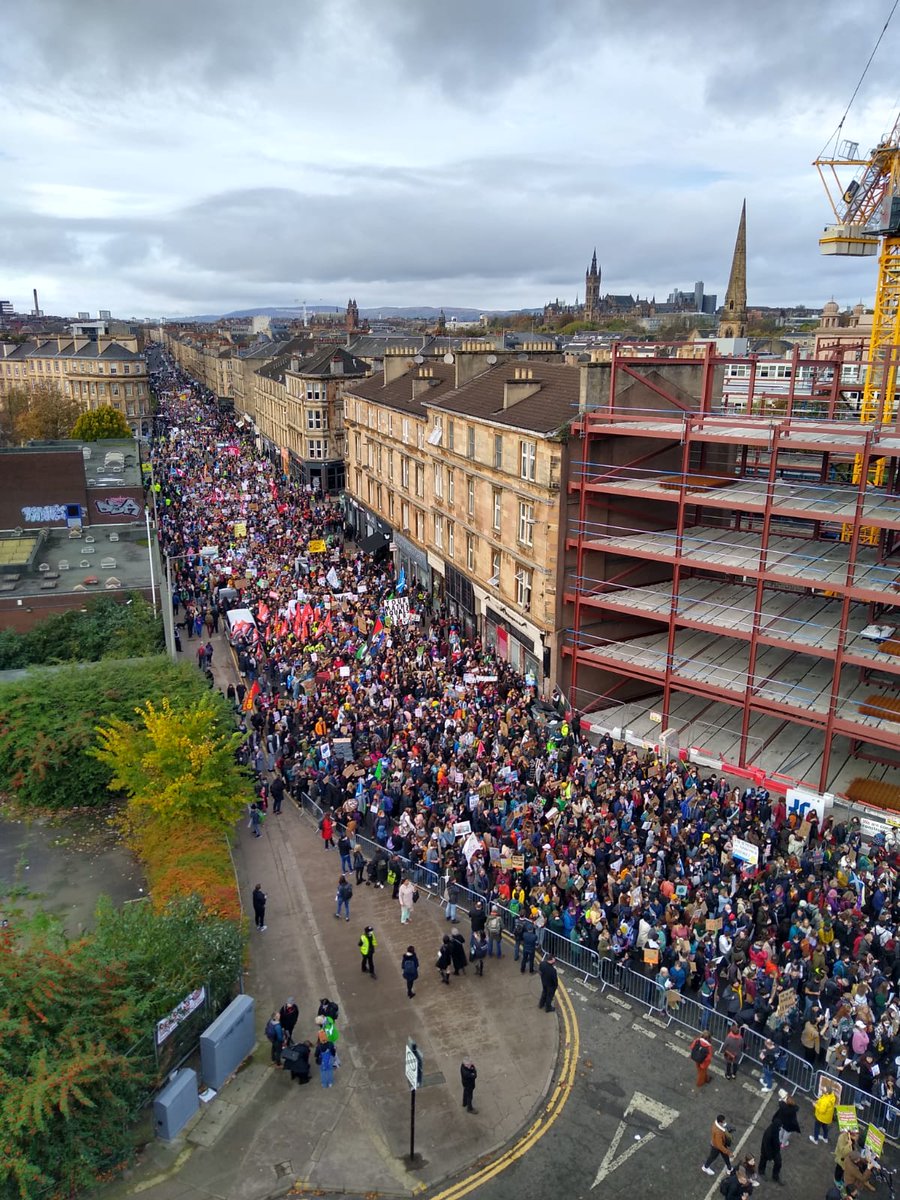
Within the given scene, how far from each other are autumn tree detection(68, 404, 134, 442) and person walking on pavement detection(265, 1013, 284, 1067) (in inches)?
2762

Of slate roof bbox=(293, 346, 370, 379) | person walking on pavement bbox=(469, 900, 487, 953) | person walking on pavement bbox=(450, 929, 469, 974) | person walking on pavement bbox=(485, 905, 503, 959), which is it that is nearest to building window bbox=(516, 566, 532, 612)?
person walking on pavement bbox=(485, 905, 503, 959)

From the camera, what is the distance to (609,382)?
2833cm

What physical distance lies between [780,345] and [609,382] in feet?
262

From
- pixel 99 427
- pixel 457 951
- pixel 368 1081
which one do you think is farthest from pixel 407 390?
pixel 99 427

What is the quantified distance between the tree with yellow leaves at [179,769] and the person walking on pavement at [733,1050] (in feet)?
38.4

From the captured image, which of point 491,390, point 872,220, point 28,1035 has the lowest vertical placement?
point 28,1035

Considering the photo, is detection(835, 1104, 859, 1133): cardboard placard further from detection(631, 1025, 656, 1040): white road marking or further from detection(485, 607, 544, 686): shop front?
detection(485, 607, 544, 686): shop front

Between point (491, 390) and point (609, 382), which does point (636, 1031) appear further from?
point (491, 390)

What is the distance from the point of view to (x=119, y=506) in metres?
50.1

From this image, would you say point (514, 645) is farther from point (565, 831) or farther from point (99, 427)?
point (99, 427)

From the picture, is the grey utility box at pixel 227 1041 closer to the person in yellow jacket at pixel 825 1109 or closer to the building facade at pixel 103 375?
the person in yellow jacket at pixel 825 1109

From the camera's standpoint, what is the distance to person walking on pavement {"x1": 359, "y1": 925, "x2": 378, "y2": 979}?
A: 17.3 metres

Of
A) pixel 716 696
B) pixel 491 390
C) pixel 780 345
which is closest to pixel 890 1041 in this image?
pixel 716 696

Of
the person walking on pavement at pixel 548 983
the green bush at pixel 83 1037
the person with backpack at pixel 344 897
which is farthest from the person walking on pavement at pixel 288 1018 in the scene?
the person walking on pavement at pixel 548 983
